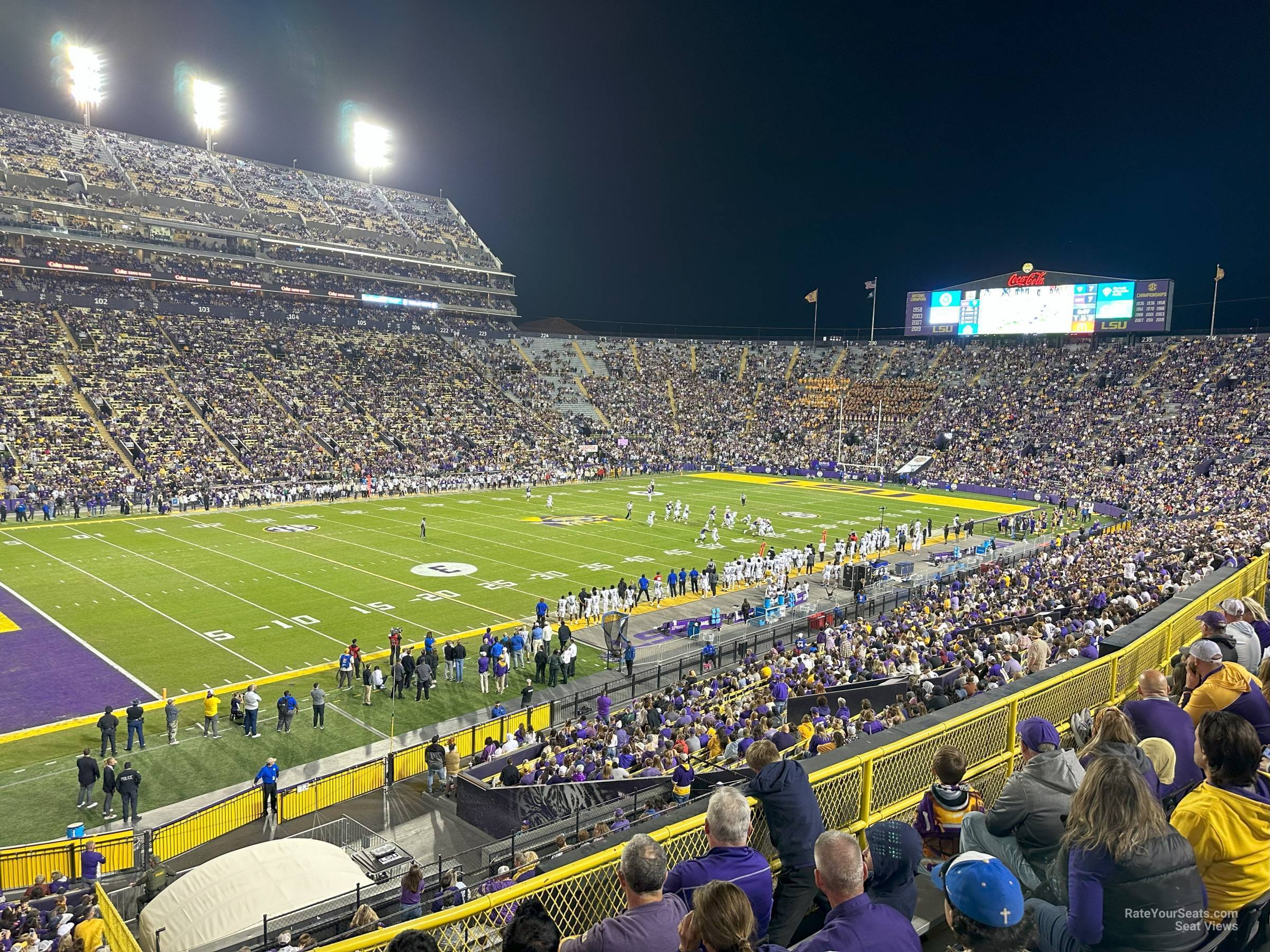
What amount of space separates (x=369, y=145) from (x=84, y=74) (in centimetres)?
2442

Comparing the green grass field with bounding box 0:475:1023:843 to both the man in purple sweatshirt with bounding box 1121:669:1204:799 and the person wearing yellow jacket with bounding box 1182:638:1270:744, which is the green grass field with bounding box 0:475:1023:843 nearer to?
the man in purple sweatshirt with bounding box 1121:669:1204:799

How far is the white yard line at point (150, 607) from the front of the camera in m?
18.8

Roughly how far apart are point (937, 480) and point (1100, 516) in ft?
42.8

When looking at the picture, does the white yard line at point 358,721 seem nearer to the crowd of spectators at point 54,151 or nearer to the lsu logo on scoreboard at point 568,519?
the lsu logo on scoreboard at point 568,519

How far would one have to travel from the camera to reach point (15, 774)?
13336mm

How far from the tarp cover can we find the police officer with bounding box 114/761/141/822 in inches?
193

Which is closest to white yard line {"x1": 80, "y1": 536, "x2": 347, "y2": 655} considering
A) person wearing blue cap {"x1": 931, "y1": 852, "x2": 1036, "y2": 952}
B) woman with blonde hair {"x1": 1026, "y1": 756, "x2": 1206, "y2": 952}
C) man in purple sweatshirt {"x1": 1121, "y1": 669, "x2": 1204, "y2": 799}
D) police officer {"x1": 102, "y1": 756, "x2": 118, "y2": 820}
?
police officer {"x1": 102, "y1": 756, "x2": 118, "y2": 820}

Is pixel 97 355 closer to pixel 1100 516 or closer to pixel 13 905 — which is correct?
pixel 13 905

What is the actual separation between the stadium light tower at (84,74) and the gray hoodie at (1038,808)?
7960cm

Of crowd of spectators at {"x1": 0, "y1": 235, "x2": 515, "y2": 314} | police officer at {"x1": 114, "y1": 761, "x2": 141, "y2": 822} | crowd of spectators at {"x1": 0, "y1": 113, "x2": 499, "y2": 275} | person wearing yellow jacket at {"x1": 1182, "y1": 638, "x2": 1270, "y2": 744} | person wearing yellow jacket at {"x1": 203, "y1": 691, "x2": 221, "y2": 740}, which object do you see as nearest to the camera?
A: person wearing yellow jacket at {"x1": 1182, "y1": 638, "x2": 1270, "y2": 744}

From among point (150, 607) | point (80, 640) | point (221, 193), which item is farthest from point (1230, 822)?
point (221, 193)

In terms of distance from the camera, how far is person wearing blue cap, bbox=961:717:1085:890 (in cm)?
379

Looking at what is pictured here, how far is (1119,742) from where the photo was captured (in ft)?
13.6

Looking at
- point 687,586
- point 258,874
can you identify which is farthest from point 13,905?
point 687,586
